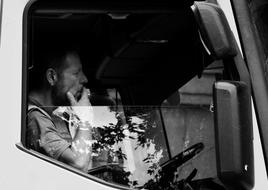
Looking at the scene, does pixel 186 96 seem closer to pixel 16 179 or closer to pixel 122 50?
pixel 122 50

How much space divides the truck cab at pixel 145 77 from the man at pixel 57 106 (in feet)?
0.09

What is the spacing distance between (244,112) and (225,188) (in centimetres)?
33

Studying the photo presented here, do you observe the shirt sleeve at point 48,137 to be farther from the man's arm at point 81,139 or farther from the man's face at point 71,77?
the man's face at point 71,77

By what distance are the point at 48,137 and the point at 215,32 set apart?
0.73 metres

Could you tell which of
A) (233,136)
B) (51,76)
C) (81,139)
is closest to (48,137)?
(81,139)

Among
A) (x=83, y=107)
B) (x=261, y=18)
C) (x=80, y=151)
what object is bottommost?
(x=80, y=151)

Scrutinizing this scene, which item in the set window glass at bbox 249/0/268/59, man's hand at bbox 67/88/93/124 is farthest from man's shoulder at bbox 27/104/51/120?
window glass at bbox 249/0/268/59

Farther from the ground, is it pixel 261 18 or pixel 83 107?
pixel 261 18

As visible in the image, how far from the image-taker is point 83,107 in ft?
7.82

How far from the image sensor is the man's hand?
2.37 meters

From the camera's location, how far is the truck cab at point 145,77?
2.24 metres

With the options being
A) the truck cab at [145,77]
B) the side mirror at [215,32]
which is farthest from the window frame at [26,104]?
the side mirror at [215,32]

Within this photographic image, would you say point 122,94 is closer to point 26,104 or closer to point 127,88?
point 127,88

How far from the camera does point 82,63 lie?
2.43 m
